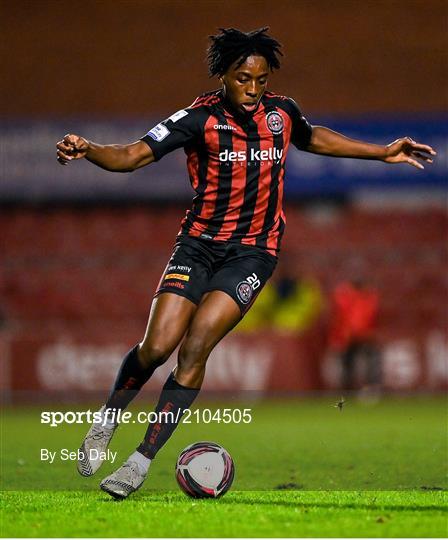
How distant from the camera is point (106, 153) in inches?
243

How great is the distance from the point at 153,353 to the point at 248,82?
1655mm

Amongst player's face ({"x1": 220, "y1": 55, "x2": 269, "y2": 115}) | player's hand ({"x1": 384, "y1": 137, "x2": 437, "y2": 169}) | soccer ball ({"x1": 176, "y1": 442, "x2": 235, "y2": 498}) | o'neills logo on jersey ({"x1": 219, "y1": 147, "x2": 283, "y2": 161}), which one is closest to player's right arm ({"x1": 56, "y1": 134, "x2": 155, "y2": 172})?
o'neills logo on jersey ({"x1": 219, "y1": 147, "x2": 283, "y2": 161})

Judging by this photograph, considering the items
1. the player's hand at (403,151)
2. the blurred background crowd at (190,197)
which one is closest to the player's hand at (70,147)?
the player's hand at (403,151)

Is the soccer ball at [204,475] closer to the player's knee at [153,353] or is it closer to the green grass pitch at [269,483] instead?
the green grass pitch at [269,483]

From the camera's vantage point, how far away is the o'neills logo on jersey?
6520mm

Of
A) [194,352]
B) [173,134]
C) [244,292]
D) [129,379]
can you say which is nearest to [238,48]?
[173,134]

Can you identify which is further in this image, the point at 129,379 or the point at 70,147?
the point at 129,379

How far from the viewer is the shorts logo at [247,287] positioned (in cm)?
638

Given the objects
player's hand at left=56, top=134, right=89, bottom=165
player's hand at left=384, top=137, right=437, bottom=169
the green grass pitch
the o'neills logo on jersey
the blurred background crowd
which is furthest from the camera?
the blurred background crowd

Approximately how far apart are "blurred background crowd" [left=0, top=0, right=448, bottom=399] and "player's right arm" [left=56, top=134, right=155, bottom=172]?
30.5 feet

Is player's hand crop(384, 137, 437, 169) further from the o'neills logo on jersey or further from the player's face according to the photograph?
the player's face

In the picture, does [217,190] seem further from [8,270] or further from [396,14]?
[396,14]

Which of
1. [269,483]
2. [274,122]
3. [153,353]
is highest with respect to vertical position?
[274,122]

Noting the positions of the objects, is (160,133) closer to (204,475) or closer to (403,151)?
(403,151)
